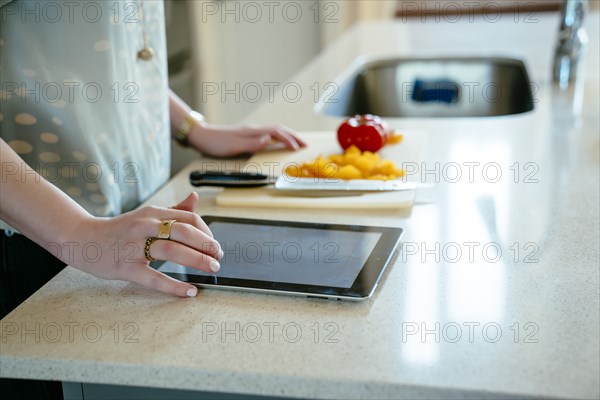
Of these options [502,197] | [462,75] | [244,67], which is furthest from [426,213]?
[244,67]

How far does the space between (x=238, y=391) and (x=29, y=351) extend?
0.66 feet

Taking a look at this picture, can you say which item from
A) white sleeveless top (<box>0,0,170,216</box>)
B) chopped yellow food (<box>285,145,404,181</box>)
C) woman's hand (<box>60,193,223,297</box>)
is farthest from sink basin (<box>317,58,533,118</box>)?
woman's hand (<box>60,193,223,297</box>)

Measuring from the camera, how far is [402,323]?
0.75 m

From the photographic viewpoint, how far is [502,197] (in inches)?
43.4

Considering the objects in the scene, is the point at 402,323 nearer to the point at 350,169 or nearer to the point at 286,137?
the point at 350,169

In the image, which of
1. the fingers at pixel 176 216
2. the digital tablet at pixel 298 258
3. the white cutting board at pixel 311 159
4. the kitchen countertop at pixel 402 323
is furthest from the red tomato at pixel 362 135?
the fingers at pixel 176 216

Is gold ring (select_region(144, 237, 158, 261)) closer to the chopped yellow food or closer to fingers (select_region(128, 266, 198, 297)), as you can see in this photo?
fingers (select_region(128, 266, 198, 297))

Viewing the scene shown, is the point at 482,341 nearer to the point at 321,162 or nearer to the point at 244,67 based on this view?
the point at 321,162

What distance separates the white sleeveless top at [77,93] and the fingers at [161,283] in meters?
0.27

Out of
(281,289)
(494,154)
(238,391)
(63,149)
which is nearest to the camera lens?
(238,391)

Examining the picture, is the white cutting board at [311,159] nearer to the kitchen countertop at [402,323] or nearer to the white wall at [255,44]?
the kitchen countertop at [402,323]

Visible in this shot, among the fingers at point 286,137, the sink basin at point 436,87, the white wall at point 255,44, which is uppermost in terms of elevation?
the fingers at point 286,137

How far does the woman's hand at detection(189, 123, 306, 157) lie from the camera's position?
4.30 feet

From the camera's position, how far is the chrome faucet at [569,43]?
1721 mm
